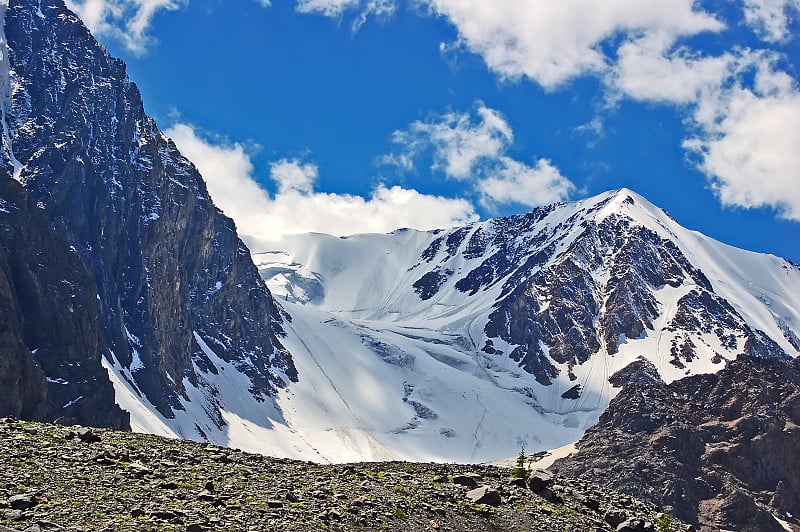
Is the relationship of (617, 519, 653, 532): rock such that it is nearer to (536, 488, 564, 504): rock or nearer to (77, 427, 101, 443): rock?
(536, 488, 564, 504): rock

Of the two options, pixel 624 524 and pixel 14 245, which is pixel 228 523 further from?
pixel 14 245

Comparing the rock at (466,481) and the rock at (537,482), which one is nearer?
the rock at (466,481)

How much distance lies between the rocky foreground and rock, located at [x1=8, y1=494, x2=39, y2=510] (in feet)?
0.10

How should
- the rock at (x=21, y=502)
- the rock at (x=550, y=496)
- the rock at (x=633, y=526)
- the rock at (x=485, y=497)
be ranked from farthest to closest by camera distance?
the rock at (x=550, y=496) < the rock at (x=633, y=526) < the rock at (x=485, y=497) < the rock at (x=21, y=502)

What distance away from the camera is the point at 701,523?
195 m

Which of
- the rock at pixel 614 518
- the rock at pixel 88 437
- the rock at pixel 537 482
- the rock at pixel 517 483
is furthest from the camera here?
the rock at pixel 88 437

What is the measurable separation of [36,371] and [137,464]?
114989mm

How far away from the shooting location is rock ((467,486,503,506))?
37406mm

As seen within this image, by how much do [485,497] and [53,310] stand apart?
14595cm

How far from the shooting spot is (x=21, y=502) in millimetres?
31203

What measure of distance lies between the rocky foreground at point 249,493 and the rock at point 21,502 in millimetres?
30

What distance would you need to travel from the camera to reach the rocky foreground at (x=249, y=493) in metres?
31.8

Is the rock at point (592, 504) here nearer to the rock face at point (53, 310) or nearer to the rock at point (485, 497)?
the rock at point (485, 497)

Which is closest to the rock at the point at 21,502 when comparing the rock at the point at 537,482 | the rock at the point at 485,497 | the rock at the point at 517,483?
the rock at the point at 485,497
